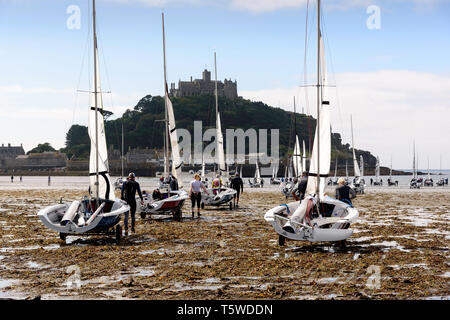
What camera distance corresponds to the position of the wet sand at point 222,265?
846cm

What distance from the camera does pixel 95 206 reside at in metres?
15.9

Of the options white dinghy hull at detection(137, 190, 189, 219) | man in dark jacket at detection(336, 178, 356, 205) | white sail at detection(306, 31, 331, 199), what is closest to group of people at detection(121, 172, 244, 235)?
white dinghy hull at detection(137, 190, 189, 219)

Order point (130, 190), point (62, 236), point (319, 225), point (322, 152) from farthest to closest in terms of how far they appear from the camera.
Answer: point (130, 190) → point (322, 152) → point (62, 236) → point (319, 225)

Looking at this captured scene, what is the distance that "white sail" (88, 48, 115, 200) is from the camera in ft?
52.6

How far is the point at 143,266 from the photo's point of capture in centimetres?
1084

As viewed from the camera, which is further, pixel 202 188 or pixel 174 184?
pixel 202 188

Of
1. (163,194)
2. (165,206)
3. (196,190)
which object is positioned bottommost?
(165,206)

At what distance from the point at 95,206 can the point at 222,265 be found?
624 cm

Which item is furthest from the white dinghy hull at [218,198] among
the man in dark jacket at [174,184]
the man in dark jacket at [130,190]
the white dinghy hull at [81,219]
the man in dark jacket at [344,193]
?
the man in dark jacket at [344,193]

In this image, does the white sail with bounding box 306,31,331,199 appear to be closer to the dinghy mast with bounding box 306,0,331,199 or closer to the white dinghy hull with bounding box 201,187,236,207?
the dinghy mast with bounding box 306,0,331,199

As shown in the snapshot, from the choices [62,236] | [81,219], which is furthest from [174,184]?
[62,236]

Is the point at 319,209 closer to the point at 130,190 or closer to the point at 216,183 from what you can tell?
the point at 130,190
